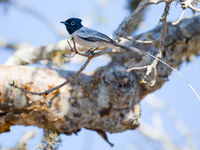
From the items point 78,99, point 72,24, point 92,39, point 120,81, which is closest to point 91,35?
point 92,39

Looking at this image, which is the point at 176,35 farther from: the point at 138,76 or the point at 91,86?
the point at 91,86

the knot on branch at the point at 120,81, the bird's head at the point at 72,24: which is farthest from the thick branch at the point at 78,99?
the bird's head at the point at 72,24

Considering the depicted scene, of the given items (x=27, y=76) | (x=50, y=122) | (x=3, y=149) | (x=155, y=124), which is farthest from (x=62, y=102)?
(x=155, y=124)

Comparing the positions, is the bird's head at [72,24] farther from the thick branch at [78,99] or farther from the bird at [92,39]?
the thick branch at [78,99]

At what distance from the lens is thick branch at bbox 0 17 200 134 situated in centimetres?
352

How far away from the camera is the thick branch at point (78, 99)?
3521 mm

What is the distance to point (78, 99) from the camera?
3656 millimetres

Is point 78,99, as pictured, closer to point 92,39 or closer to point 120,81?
point 120,81

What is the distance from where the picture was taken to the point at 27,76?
3.65 meters

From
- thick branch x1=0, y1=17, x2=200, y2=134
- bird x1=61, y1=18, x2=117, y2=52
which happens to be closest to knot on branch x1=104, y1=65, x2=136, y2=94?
thick branch x1=0, y1=17, x2=200, y2=134

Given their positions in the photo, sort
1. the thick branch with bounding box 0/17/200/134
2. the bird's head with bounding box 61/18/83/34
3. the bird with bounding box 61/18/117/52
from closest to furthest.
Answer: the bird with bounding box 61/18/117/52 < the bird's head with bounding box 61/18/83/34 < the thick branch with bounding box 0/17/200/134

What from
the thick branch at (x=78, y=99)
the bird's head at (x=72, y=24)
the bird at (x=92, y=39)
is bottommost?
the thick branch at (x=78, y=99)

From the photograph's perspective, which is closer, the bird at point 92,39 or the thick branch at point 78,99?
the bird at point 92,39

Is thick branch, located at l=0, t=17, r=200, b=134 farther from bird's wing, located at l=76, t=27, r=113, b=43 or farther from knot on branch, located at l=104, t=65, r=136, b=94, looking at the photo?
bird's wing, located at l=76, t=27, r=113, b=43
